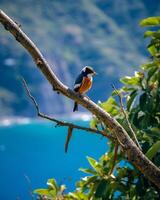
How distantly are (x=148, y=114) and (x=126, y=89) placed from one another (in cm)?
53

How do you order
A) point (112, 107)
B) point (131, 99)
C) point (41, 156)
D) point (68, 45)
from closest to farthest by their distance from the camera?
point (131, 99) < point (112, 107) < point (41, 156) < point (68, 45)

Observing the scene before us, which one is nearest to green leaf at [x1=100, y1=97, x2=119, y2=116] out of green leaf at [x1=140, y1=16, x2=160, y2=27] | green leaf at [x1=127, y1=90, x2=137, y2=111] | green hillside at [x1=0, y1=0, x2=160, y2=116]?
green leaf at [x1=127, y1=90, x2=137, y2=111]

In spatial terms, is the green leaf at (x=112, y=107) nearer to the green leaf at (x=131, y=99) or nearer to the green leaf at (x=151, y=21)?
the green leaf at (x=131, y=99)

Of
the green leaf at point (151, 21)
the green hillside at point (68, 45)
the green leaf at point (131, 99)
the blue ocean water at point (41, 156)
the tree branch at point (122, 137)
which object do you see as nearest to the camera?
the tree branch at point (122, 137)

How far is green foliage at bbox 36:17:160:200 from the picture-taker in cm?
388

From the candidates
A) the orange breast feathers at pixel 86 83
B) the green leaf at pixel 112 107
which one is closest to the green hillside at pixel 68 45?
the green leaf at pixel 112 107

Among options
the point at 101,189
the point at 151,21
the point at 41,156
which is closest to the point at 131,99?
the point at 151,21

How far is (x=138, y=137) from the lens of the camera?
4.00m

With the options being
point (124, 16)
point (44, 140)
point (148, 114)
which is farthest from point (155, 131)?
point (124, 16)

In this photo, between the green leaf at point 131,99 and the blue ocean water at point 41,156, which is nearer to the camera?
the green leaf at point 131,99

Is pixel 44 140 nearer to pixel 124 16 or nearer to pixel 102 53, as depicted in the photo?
pixel 102 53

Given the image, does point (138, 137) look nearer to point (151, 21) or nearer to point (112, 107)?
point (112, 107)

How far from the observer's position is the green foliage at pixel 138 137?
3.88m

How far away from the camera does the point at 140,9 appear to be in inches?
7810
